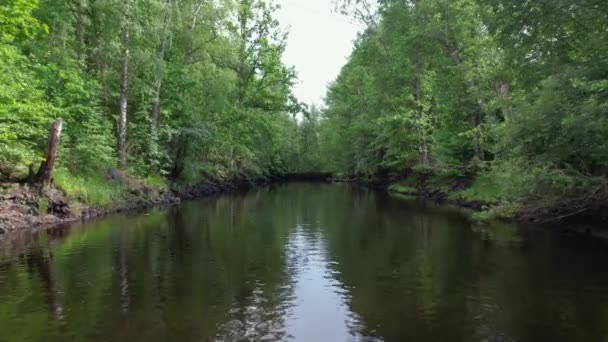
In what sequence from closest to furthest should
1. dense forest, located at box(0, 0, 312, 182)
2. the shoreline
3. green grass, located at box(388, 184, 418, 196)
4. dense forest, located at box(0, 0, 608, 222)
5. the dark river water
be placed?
the dark river water → dense forest, located at box(0, 0, 608, 222) → the shoreline → dense forest, located at box(0, 0, 312, 182) → green grass, located at box(388, 184, 418, 196)

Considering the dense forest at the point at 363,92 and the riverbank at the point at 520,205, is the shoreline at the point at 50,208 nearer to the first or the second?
the dense forest at the point at 363,92

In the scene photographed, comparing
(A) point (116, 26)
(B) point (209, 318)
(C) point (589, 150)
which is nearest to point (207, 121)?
(A) point (116, 26)

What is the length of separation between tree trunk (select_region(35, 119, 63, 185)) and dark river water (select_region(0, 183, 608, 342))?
3.22 metres

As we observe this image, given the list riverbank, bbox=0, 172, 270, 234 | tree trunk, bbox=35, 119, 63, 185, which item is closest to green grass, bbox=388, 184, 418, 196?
riverbank, bbox=0, 172, 270, 234

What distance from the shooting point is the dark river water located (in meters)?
8.82

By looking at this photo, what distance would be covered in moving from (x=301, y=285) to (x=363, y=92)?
Result: 5199 cm

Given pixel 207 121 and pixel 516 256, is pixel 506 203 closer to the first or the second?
pixel 516 256

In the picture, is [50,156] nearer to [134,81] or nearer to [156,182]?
[134,81]

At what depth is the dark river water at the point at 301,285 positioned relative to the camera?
8820 mm

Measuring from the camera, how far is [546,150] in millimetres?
17844

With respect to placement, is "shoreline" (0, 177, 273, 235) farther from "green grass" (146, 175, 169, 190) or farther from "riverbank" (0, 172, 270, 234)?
"green grass" (146, 175, 169, 190)

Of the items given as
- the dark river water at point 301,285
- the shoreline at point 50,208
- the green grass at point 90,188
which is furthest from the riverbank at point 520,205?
the green grass at point 90,188

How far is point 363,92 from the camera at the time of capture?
61812 mm

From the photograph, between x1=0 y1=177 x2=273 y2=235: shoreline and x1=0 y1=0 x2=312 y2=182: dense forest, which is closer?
x1=0 y1=177 x2=273 y2=235: shoreline
